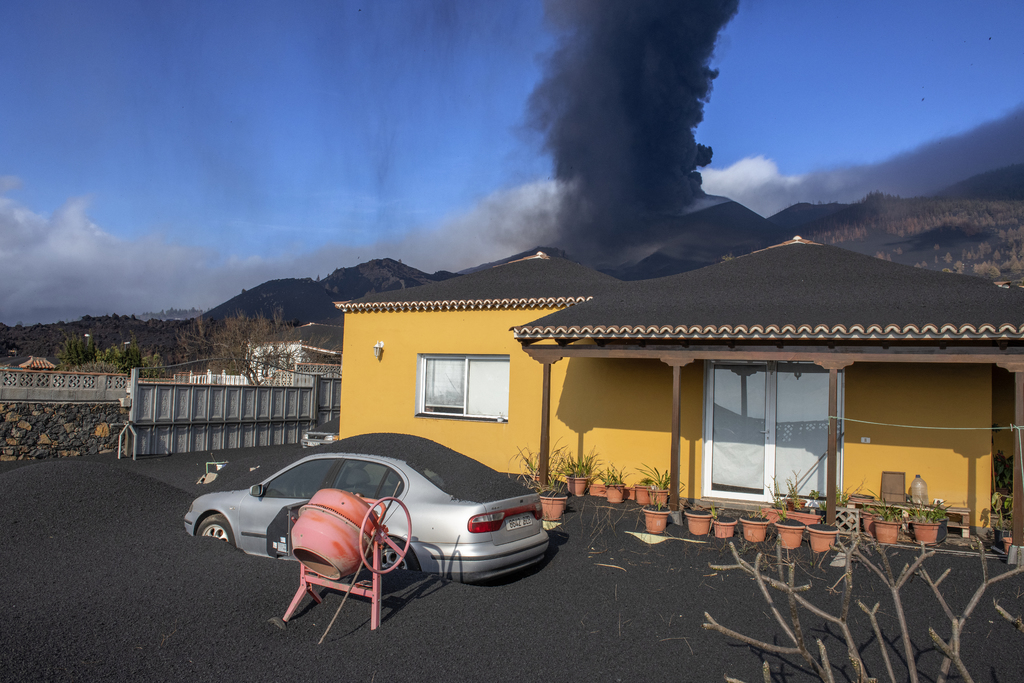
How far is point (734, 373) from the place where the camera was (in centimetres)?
1009

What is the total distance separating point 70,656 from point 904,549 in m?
8.19

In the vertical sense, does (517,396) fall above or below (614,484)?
above

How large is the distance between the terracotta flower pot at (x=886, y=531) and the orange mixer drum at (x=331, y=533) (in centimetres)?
650

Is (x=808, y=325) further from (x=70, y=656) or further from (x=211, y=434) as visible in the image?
(x=211, y=434)

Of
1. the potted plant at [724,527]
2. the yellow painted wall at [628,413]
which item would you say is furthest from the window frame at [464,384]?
the potted plant at [724,527]

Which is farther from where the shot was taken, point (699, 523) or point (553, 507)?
point (553, 507)

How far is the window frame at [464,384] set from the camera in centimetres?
1209

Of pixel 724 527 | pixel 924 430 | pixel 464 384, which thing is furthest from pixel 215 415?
pixel 924 430

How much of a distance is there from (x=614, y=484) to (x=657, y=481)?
68 cm

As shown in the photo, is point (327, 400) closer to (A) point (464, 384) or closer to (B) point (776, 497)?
(A) point (464, 384)

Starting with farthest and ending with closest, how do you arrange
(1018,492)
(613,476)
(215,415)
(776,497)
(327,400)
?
(327,400)
(215,415)
(613,476)
(776,497)
(1018,492)

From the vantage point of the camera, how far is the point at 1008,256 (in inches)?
1959

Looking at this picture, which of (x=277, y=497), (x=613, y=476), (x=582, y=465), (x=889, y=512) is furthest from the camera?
(x=582, y=465)

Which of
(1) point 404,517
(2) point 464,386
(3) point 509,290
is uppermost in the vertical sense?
(3) point 509,290
